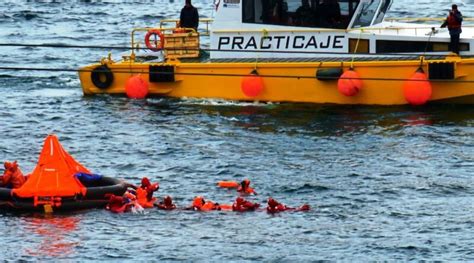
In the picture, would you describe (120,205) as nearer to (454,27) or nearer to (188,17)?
(454,27)

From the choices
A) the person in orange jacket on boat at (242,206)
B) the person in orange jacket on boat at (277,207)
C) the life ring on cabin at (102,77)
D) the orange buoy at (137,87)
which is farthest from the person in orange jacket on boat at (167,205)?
the life ring on cabin at (102,77)

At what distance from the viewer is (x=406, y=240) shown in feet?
81.5

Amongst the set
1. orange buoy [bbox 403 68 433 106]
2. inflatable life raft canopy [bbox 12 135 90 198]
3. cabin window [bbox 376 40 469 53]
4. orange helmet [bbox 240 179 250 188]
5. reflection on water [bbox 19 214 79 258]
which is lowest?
reflection on water [bbox 19 214 79 258]

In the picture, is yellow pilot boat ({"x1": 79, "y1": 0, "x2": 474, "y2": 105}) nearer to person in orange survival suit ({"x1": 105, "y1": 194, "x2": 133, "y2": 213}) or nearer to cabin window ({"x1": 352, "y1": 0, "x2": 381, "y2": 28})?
cabin window ({"x1": 352, "y1": 0, "x2": 381, "y2": 28})

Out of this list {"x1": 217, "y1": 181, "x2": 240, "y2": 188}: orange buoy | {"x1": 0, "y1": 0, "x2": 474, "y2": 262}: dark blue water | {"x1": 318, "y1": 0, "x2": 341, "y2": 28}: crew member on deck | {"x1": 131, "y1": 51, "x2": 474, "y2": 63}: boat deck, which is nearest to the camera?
{"x1": 0, "y1": 0, "x2": 474, "y2": 262}: dark blue water

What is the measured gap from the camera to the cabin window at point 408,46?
113ft

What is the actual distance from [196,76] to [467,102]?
7.04 meters

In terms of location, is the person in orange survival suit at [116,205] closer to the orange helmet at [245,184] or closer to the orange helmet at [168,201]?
the orange helmet at [168,201]

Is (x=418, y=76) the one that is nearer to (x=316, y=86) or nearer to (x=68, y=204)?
(x=316, y=86)

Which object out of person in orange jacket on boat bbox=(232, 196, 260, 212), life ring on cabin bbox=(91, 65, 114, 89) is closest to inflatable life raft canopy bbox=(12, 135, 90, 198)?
person in orange jacket on boat bbox=(232, 196, 260, 212)

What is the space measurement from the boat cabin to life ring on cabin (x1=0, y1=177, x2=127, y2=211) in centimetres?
839

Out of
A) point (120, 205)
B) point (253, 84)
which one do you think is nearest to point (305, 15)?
point (253, 84)

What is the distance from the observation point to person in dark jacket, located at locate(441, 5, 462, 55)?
3356 cm

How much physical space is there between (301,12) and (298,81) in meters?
1.78
